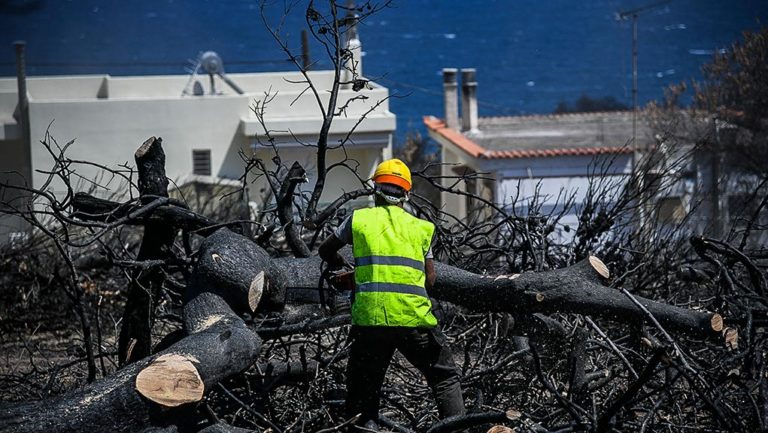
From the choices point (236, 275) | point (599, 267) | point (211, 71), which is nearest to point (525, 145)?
point (211, 71)

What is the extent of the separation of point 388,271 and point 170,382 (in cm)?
130

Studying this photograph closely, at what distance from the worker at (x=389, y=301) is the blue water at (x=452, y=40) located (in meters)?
75.1

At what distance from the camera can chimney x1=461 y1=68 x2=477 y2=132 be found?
30359 mm

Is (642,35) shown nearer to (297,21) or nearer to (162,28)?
(297,21)

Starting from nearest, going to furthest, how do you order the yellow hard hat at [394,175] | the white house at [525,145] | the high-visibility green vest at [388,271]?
the high-visibility green vest at [388,271], the yellow hard hat at [394,175], the white house at [525,145]

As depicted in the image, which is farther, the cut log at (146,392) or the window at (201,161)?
the window at (201,161)

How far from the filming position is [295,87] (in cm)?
2827

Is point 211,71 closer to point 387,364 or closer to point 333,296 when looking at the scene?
point 333,296

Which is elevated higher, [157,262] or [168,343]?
[157,262]

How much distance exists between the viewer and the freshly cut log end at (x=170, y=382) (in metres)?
5.62

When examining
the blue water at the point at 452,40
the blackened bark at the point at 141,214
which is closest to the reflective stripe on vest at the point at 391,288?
the blackened bark at the point at 141,214

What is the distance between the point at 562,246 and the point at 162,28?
123 metres

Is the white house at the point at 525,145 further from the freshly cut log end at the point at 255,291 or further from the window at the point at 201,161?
the freshly cut log end at the point at 255,291

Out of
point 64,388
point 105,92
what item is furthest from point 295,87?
point 64,388
